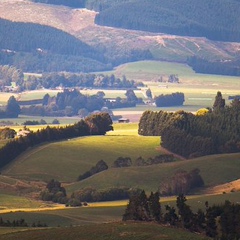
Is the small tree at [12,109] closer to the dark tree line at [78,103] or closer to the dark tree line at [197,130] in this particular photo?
the dark tree line at [78,103]

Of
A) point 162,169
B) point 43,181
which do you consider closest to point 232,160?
point 162,169

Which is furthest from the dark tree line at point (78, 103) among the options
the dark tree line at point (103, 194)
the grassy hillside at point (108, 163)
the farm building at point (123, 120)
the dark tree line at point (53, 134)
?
the dark tree line at point (103, 194)

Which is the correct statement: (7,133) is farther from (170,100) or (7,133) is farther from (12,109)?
(170,100)

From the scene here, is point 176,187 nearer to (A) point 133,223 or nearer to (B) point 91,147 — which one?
(B) point 91,147

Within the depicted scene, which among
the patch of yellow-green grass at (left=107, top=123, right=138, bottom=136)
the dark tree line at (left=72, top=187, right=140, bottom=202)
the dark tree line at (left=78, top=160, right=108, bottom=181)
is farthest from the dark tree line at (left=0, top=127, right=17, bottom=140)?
the dark tree line at (left=72, top=187, right=140, bottom=202)

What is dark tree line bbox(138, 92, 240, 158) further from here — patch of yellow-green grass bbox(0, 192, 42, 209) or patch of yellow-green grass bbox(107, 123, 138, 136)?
patch of yellow-green grass bbox(0, 192, 42, 209)

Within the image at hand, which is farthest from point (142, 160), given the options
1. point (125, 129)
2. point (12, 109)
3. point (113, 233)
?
point (12, 109)
